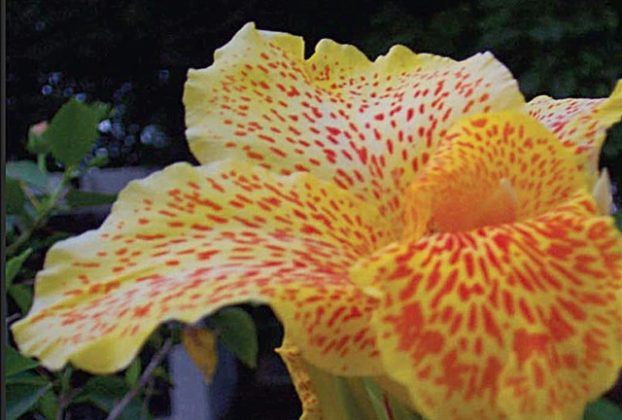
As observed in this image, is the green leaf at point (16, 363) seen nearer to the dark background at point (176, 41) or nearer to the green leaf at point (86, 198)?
the green leaf at point (86, 198)

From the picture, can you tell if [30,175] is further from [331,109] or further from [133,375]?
[331,109]

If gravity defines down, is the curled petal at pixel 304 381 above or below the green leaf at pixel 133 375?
above

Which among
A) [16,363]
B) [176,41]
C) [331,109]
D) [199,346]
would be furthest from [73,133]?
[176,41]

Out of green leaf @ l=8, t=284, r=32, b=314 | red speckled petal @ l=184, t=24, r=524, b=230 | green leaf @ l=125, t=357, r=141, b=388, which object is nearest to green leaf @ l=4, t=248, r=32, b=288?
green leaf @ l=8, t=284, r=32, b=314

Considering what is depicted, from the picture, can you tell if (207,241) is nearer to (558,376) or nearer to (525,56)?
(558,376)

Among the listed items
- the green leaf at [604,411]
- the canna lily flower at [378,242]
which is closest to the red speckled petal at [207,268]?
the canna lily flower at [378,242]

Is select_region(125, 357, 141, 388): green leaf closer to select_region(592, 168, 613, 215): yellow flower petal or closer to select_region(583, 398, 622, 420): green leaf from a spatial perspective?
select_region(583, 398, 622, 420): green leaf

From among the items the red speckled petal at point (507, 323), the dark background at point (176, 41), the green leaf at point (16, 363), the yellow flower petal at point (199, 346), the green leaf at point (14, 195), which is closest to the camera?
the red speckled petal at point (507, 323)
